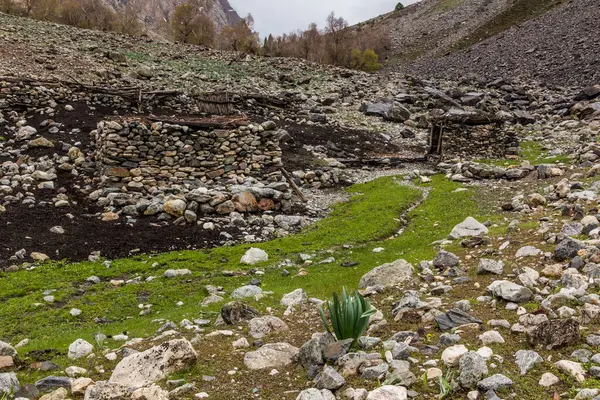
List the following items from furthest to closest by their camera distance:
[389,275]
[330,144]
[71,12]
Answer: [71,12] < [330,144] < [389,275]

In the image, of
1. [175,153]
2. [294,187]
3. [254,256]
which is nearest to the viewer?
[254,256]

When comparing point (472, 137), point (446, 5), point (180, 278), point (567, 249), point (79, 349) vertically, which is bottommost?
point (180, 278)

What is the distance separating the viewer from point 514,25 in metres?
66.1

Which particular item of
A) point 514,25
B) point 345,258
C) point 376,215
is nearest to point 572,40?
point 514,25

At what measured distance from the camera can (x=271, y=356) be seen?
17.4 feet

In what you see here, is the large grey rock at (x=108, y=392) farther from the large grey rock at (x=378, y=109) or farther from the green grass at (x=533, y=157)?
the large grey rock at (x=378, y=109)

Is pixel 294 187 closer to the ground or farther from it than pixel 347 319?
closer to the ground

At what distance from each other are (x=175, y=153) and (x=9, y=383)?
11.7 meters

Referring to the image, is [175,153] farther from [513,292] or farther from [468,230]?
[513,292]

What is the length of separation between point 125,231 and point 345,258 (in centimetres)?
561

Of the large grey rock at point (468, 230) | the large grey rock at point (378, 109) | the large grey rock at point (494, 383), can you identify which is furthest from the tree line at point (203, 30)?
the large grey rock at point (494, 383)

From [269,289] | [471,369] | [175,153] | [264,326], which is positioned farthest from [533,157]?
[471,369]

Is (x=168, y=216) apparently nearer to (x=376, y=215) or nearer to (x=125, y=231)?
(x=125, y=231)

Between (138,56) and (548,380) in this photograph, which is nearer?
(548,380)
